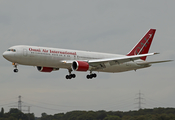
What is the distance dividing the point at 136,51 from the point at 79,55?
15497mm

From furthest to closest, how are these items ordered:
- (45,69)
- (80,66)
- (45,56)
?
(45,69), (80,66), (45,56)

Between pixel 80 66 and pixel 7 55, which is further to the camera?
pixel 80 66

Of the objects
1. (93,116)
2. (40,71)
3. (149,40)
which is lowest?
(93,116)

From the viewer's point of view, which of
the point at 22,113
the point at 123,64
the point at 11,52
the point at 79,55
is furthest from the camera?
the point at 22,113

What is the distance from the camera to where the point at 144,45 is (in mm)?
80125

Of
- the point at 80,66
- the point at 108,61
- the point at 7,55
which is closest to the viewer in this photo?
the point at 7,55

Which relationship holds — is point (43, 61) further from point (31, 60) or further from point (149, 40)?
point (149, 40)

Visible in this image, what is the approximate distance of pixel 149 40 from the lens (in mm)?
81438

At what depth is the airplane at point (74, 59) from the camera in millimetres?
62250

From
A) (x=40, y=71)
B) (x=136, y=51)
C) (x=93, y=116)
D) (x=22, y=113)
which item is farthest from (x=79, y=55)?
(x=22, y=113)

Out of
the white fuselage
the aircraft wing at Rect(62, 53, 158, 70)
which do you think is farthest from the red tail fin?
the white fuselage

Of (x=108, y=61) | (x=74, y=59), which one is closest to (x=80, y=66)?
(x=74, y=59)

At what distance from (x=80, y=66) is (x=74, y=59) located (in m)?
3.02

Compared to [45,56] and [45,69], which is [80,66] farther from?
[45,69]
